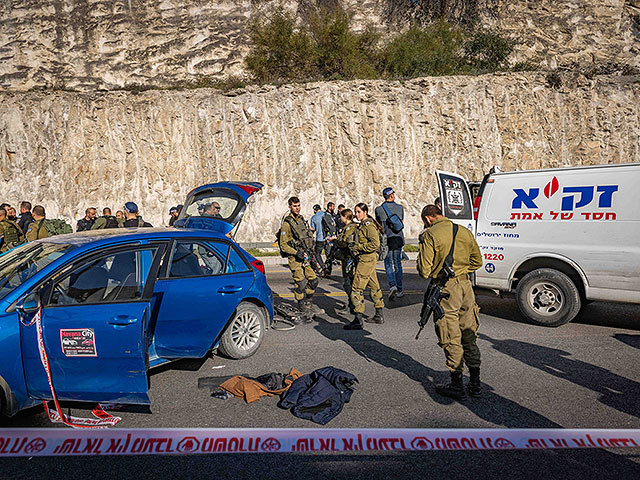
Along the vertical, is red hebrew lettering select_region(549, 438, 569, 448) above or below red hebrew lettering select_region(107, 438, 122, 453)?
below

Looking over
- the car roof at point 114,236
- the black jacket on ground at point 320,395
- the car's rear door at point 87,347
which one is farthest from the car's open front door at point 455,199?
the car's rear door at point 87,347

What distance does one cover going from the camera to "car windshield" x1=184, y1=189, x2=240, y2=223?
658 cm

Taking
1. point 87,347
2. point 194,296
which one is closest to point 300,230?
point 194,296

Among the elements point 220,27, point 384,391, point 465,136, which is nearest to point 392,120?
point 465,136

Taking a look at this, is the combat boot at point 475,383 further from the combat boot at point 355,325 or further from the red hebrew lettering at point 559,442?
the combat boot at point 355,325

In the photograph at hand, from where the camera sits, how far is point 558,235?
21.3ft

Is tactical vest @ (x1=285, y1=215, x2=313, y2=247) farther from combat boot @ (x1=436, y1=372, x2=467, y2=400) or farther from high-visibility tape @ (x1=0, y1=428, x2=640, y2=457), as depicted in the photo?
high-visibility tape @ (x1=0, y1=428, x2=640, y2=457)

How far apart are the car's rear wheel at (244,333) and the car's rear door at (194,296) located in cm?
26

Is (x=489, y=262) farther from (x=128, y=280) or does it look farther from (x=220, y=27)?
(x=220, y=27)

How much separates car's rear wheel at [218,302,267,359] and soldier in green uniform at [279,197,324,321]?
5.45ft

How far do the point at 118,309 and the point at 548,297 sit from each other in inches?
232

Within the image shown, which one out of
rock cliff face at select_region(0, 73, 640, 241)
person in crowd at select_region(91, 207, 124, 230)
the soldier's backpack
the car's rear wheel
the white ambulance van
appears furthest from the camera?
rock cliff face at select_region(0, 73, 640, 241)

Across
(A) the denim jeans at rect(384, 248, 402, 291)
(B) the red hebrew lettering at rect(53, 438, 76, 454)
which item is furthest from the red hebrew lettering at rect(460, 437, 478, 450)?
(A) the denim jeans at rect(384, 248, 402, 291)

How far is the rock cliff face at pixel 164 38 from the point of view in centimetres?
3036
